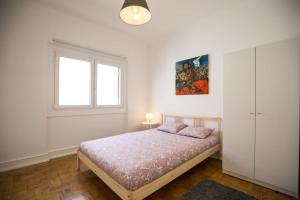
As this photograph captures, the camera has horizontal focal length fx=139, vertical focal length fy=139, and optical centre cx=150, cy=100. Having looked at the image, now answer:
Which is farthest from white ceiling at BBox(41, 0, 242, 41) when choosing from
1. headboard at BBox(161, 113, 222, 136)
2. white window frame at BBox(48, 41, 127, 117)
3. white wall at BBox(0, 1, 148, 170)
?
headboard at BBox(161, 113, 222, 136)

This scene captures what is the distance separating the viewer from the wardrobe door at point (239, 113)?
202 cm

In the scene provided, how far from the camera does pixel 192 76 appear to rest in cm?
325

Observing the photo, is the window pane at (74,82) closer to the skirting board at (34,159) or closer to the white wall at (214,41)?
the skirting board at (34,159)

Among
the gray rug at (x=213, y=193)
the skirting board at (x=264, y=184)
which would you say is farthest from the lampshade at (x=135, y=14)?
the skirting board at (x=264, y=184)

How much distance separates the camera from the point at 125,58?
153 inches

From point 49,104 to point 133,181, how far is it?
243 cm

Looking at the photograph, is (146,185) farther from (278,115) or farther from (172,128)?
(278,115)

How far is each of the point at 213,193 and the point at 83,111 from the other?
2883 mm

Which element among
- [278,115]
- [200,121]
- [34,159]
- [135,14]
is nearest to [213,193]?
[278,115]

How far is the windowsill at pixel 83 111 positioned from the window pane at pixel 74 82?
6.0 inches

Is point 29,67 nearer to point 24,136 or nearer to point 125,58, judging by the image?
point 24,136

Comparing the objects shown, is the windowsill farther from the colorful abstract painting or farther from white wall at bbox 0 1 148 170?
the colorful abstract painting

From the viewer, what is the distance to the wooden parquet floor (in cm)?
170

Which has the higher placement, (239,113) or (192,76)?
(192,76)
